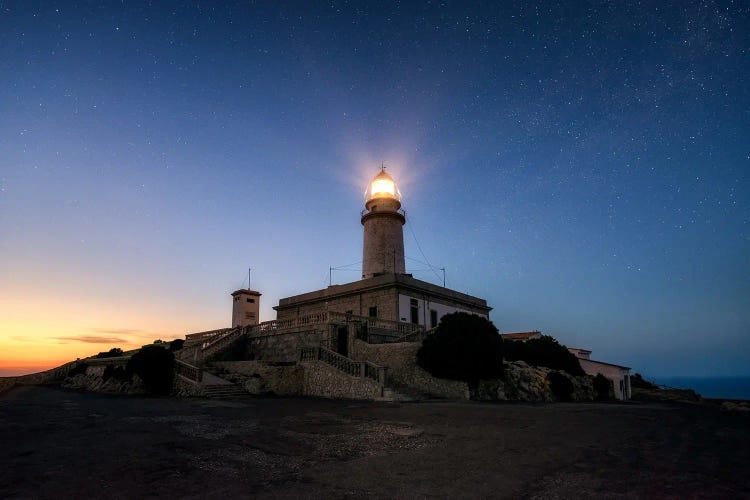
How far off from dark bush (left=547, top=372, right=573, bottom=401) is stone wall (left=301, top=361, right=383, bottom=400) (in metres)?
10.6

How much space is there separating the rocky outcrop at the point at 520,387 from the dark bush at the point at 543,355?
2969mm

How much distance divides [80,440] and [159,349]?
19.6 metres

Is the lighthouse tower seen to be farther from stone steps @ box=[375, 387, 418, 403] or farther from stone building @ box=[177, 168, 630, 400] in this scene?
stone steps @ box=[375, 387, 418, 403]

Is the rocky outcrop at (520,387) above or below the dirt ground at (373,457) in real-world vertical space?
below

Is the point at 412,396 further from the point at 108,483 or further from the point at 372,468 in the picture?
the point at 108,483

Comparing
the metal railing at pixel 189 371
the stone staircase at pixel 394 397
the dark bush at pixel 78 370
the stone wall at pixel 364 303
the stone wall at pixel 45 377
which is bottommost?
the stone wall at pixel 45 377

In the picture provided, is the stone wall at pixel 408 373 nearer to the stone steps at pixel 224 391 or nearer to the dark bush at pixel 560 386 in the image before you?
the dark bush at pixel 560 386

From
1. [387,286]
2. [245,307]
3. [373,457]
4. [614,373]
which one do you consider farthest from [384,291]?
[373,457]

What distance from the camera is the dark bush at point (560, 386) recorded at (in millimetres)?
23609

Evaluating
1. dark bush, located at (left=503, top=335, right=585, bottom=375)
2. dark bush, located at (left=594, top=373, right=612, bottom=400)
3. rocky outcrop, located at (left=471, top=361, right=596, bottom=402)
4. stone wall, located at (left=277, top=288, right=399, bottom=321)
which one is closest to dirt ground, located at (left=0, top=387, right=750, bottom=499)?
rocky outcrop, located at (left=471, top=361, right=596, bottom=402)

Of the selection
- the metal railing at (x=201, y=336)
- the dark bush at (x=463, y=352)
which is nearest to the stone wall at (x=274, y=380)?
the dark bush at (x=463, y=352)

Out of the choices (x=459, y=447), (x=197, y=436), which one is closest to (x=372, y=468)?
(x=459, y=447)

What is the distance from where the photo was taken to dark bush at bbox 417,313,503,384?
808 inches

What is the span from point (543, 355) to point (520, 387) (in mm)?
7796
